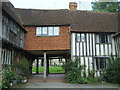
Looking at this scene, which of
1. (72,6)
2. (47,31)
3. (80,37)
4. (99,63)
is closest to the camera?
(99,63)

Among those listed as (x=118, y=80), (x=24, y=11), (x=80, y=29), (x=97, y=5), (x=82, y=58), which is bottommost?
(x=118, y=80)

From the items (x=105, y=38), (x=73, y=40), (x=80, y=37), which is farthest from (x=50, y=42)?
(x=105, y=38)

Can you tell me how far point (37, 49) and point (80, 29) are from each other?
447 cm

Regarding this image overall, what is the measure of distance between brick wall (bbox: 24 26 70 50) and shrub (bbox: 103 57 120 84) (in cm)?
405

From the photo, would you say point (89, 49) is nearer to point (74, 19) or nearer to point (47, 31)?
point (74, 19)

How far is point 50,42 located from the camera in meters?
14.4

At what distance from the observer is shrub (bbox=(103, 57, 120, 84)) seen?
12.4 meters

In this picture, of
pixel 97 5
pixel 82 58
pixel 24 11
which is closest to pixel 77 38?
pixel 82 58

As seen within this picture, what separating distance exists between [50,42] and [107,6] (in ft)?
49.4

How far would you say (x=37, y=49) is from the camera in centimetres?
1441

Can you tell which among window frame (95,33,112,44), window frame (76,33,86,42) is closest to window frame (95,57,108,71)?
window frame (95,33,112,44)

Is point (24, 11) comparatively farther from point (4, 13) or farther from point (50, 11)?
point (4, 13)

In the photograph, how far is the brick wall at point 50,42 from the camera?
14.3 m

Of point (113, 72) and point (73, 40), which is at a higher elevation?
point (73, 40)
